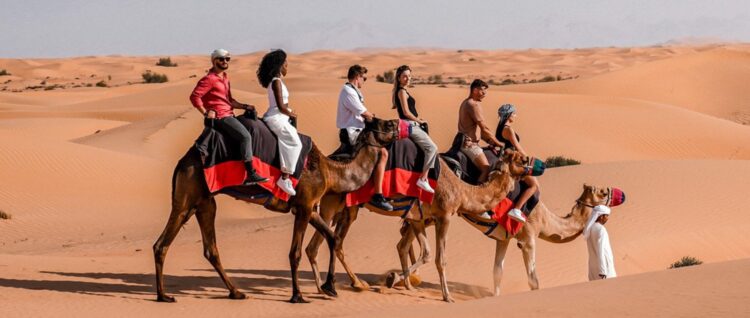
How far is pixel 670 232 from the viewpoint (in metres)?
17.7

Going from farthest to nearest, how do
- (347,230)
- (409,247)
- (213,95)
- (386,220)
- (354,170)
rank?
(386,220), (409,247), (347,230), (354,170), (213,95)

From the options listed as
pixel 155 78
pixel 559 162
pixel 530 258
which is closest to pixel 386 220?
pixel 530 258

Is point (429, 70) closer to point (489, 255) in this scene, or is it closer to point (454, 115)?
point (454, 115)

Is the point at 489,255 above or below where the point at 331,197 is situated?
below

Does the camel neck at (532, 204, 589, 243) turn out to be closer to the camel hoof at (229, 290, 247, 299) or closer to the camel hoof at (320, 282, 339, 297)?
the camel hoof at (320, 282, 339, 297)

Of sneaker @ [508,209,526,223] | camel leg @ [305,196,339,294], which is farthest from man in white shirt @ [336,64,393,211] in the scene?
sneaker @ [508,209,526,223]

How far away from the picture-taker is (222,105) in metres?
12.2

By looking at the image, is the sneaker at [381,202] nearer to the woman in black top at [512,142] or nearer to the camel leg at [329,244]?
the camel leg at [329,244]

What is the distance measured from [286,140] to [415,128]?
1.48 m

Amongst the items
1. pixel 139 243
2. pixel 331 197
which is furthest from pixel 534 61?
pixel 331 197

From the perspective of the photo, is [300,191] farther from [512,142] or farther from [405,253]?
[512,142]

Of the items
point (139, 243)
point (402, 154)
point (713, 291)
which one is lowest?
point (139, 243)

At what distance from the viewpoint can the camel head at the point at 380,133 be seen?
40.6 feet

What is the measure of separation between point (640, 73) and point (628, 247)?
42153mm
